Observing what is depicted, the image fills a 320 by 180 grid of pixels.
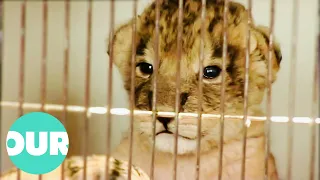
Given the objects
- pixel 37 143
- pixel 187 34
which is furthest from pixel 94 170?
pixel 187 34

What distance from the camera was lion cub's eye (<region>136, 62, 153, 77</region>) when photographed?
522 millimetres

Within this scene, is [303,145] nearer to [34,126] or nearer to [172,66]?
[172,66]

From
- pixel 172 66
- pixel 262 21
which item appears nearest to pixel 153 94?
pixel 172 66

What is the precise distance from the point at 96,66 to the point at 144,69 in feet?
0.18

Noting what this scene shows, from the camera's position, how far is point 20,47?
21.9 inches

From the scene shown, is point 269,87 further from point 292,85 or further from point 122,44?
point 122,44

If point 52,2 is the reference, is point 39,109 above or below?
below

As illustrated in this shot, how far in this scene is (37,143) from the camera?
1.67 feet

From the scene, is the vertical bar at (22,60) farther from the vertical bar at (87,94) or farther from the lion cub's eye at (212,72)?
the lion cub's eye at (212,72)

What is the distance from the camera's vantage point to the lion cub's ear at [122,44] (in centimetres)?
53

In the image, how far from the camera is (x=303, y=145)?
51cm

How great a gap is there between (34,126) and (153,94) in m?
0.13

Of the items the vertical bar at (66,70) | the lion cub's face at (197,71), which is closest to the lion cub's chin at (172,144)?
the lion cub's face at (197,71)

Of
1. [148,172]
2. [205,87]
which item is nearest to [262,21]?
[205,87]
